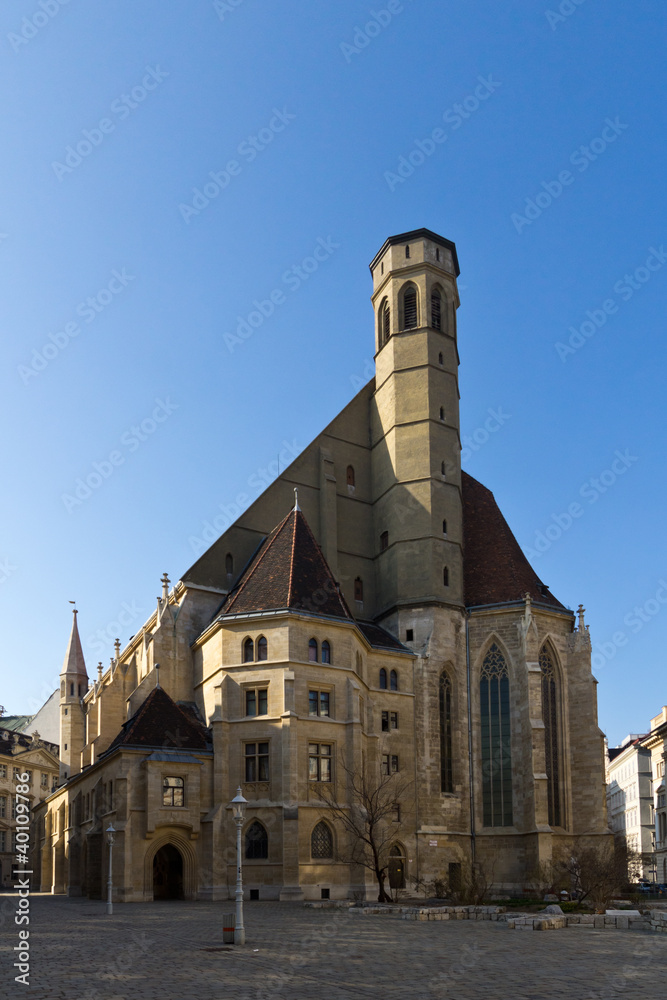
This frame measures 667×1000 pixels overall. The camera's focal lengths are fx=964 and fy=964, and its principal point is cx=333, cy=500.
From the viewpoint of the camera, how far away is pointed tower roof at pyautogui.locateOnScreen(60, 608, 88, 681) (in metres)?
72.1

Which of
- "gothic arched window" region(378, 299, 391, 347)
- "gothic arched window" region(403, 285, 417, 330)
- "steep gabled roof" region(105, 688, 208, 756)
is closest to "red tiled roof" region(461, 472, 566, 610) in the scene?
"gothic arched window" region(378, 299, 391, 347)

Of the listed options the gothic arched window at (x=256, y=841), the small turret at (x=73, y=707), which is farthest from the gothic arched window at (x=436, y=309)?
the small turret at (x=73, y=707)

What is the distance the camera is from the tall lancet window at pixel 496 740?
47.7 m

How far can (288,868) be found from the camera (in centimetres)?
3888

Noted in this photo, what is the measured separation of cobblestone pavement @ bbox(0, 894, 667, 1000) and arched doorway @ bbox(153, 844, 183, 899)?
15.0 meters

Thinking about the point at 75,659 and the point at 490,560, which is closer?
the point at 490,560

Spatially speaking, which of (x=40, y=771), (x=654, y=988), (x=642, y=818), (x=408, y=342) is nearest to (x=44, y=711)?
(x=40, y=771)

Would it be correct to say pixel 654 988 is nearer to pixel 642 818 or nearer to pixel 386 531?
pixel 386 531

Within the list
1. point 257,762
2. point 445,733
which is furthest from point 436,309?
point 257,762

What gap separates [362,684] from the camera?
45.7 meters

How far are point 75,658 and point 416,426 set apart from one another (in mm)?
34769

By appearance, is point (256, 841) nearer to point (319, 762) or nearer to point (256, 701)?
point (319, 762)

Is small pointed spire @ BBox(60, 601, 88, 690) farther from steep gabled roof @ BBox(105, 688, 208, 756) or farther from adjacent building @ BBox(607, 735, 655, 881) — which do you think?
adjacent building @ BBox(607, 735, 655, 881)

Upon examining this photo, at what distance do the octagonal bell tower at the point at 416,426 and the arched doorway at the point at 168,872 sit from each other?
1661cm
